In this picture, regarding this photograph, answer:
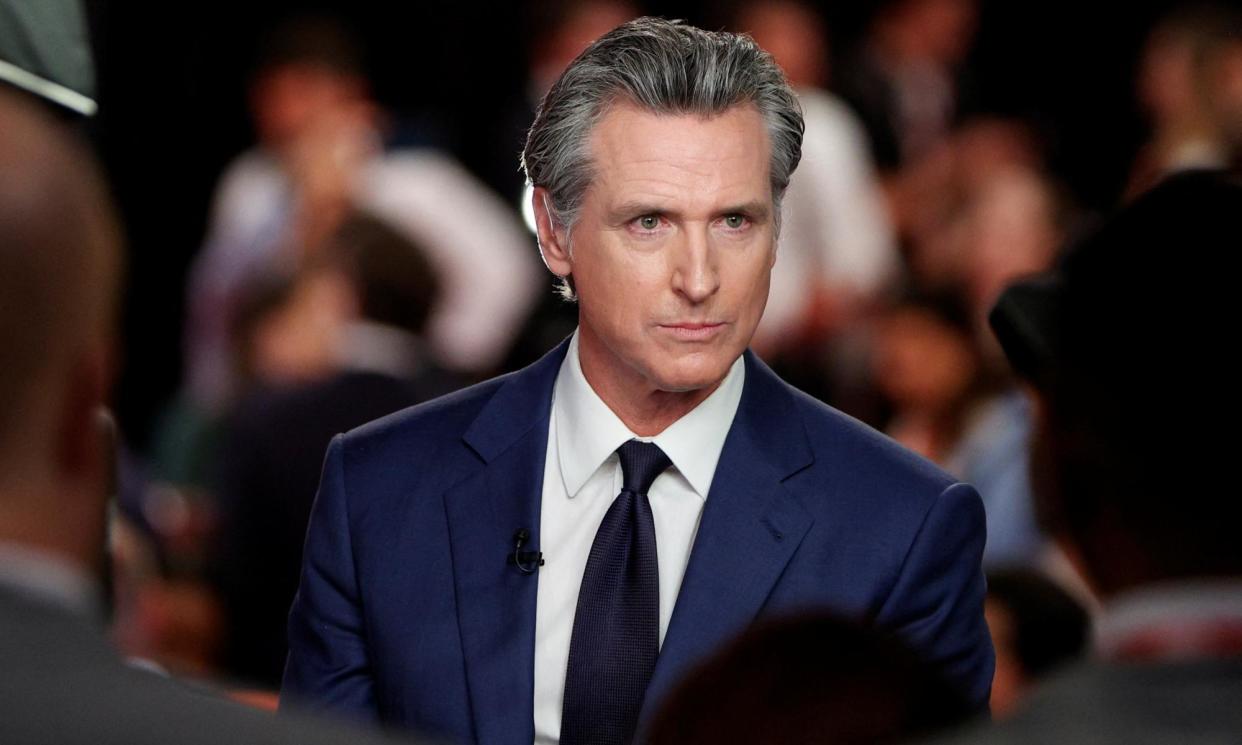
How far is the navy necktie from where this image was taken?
2.77 m

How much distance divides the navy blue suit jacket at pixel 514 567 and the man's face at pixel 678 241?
174 mm

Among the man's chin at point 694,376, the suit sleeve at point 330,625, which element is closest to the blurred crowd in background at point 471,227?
the suit sleeve at point 330,625

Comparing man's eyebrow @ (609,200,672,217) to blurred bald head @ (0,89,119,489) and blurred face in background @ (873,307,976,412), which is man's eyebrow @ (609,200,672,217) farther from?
blurred face in background @ (873,307,976,412)

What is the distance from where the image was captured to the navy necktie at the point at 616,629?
9.07 feet

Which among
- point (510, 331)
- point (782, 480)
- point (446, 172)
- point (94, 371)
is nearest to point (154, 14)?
point (446, 172)

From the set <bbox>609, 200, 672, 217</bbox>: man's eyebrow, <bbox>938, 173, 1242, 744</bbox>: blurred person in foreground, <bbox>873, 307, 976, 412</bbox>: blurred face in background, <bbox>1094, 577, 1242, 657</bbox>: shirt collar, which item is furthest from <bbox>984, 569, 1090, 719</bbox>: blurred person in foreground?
<bbox>1094, 577, 1242, 657</bbox>: shirt collar

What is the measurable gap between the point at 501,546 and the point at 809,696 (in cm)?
130

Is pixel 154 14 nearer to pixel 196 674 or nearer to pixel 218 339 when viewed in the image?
pixel 218 339

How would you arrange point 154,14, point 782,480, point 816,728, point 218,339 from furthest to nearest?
point 154,14
point 218,339
point 782,480
point 816,728

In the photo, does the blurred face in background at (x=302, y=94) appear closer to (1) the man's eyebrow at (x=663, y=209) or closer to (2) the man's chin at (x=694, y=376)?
(1) the man's eyebrow at (x=663, y=209)

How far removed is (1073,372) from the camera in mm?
1806

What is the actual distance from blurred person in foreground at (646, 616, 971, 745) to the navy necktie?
1.04 meters

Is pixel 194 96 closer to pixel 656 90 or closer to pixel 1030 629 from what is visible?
pixel 1030 629

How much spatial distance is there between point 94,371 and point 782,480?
1553 millimetres
